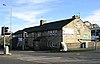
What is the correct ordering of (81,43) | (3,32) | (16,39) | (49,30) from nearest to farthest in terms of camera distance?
(3,32)
(81,43)
(49,30)
(16,39)

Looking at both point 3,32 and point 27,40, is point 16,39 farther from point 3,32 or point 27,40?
point 3,32

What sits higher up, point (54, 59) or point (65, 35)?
point (65, 35)

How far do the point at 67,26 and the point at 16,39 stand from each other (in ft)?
103

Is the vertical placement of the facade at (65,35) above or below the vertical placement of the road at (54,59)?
above

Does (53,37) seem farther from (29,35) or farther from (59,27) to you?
(29,35)

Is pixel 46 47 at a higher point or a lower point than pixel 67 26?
lower

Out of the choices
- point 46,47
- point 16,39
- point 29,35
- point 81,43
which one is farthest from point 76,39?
point 16,39

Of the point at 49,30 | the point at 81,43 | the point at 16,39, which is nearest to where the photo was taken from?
the point at 81,43

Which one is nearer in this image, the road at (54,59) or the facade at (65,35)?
the road at (54,59)

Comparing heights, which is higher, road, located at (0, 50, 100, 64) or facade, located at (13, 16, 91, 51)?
facade, located at (13, 16, 91, 51)

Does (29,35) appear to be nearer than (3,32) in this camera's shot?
No

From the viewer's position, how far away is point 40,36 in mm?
84625

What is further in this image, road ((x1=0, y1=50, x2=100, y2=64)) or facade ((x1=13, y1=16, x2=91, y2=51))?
facade ((x1=13, y1=16, x2=91, y2=51))

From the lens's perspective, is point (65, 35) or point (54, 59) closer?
point (54, 59)
